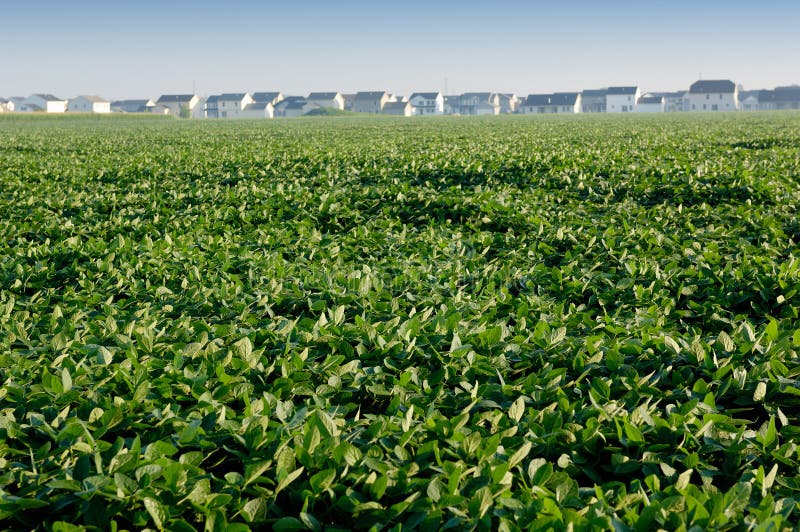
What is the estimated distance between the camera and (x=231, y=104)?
174875 millimetres

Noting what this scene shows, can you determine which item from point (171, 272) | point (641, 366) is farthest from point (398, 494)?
point (171, 272)

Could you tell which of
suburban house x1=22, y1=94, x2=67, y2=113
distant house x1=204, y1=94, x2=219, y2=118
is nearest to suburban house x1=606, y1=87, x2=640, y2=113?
distant house x1=204, y1=94, x2=219, y2=118

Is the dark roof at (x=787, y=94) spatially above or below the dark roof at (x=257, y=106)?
above

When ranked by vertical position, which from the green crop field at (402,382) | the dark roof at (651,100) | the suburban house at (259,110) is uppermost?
the dark roof at (651,100)

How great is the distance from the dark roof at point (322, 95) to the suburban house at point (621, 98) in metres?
77.9

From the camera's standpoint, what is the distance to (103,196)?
11.6m

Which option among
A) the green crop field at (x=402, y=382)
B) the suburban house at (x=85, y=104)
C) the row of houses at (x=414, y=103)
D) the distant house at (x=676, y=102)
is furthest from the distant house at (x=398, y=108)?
the green crop field at (x=402, y=382)

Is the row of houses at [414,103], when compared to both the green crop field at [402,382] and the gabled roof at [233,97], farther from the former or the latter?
the green crop field at [402,382]

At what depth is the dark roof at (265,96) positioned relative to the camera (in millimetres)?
176250

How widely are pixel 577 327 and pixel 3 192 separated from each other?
12138 mm

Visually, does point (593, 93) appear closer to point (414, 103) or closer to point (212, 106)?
point (414, 103)

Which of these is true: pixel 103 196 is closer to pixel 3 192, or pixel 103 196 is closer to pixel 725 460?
pixel 3 192

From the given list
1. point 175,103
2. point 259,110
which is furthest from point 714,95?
point 175,103

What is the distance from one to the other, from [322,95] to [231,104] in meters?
26.4
